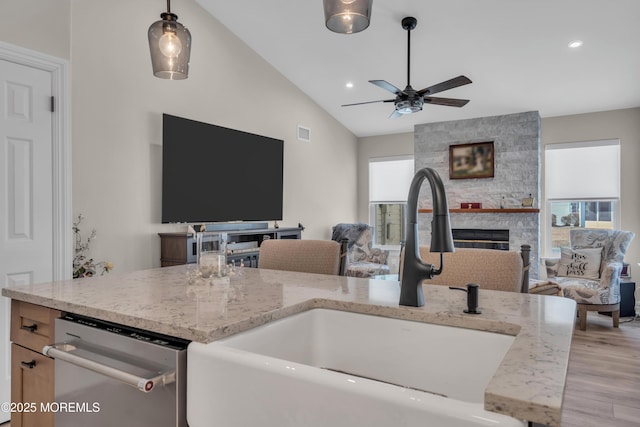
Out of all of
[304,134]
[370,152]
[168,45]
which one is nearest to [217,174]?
[304,134]

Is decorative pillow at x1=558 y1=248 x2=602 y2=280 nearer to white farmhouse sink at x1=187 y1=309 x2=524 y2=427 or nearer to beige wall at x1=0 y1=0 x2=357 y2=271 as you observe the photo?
beige wall at x1=0 y1=0 x2=357 y2=271

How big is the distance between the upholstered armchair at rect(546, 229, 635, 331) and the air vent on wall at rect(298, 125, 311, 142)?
141 inches

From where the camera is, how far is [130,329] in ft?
3.65

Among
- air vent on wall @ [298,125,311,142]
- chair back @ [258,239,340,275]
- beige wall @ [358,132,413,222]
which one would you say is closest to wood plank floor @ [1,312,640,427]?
chair back @ [258,239,340,275]

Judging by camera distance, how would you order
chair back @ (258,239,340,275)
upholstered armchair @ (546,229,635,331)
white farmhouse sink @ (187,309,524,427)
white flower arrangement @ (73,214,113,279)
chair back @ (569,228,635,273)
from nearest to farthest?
white farmhouse sink @ (187,309,524,427), chair back @ (258,239,340,275), white flower arrangement @ (73,214,113,279), upholstered armchair @ (546,229,635,331), chair back @ (569,228,635,273)

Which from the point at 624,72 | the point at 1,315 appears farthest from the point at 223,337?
the point at 624,72

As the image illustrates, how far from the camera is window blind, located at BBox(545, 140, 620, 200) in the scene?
5578mm

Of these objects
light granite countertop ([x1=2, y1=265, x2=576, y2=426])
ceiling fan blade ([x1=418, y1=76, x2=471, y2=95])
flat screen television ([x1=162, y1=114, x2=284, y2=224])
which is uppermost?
ceiling fan blade ([x1=418, y1=76, x2=471, y2=95])

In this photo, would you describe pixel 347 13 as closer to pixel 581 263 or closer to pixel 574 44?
pixel 574 44

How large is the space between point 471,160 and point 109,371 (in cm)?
609

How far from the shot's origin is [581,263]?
16.3 ft

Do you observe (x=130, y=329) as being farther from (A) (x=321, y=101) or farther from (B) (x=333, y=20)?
(A) (x=321, y=101)

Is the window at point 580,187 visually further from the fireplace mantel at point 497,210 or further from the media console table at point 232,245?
the media console table at point 232,245

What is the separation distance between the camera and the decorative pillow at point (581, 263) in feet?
16.1
